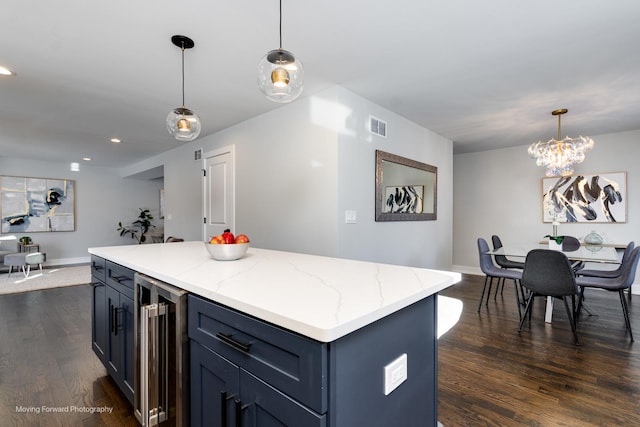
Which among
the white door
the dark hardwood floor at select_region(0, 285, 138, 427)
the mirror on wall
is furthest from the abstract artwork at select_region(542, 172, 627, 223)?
the dark hardwood floor at select_region(0, 285, 138, 427)

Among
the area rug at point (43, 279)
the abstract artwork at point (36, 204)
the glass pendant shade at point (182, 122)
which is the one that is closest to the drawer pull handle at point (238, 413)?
the glass pendant shade at point (182, 122)

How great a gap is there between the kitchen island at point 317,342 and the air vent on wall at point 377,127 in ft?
7.56

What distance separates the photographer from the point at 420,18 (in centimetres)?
199

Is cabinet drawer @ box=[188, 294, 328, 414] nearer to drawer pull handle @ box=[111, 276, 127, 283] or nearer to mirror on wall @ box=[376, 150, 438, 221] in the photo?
drawer pull handle @ box=[111, 276, 127, 283]

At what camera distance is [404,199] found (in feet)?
13.0

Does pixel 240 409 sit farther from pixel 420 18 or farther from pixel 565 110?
pixel 565 110

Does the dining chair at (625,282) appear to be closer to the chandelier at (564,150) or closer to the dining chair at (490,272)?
the dining chair at (490,272)

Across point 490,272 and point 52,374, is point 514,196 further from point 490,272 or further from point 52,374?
point 52,374

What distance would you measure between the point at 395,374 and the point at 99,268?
2196 millimetres

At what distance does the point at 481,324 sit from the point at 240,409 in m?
3.01

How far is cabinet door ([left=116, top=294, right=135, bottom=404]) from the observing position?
171cm

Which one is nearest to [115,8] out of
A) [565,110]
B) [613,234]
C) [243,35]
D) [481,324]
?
[243,35]

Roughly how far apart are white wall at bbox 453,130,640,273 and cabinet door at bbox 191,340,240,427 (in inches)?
224

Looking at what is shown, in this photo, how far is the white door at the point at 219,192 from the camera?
429 centimetres
